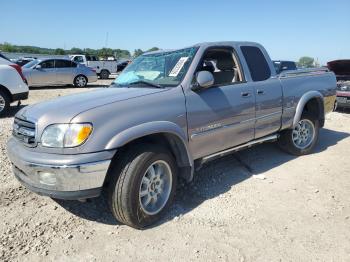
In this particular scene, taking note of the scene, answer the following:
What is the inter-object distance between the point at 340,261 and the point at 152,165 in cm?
195

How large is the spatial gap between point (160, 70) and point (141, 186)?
155cm

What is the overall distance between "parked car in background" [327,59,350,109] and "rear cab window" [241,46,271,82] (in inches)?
263

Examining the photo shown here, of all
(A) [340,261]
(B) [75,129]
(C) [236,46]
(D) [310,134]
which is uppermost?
(C) [236,46]

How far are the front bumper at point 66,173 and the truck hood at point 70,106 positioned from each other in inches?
13.4

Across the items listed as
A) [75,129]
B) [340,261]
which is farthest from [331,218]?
[75,129]

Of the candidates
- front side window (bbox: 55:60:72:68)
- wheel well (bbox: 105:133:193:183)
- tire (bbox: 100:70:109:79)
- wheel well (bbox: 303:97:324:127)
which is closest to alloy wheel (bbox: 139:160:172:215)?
wheel well (bbox: 105:133:193:183)

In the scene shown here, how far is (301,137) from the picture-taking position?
6.01m

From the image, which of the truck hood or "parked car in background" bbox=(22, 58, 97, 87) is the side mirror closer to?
the truck hood

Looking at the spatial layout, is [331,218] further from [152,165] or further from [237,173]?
[152,165]

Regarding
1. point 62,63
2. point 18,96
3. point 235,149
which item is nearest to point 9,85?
point 18,96

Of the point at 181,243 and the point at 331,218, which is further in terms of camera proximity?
the point at 331,218

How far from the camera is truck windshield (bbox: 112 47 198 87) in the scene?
3975 mm

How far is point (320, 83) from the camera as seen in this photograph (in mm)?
6074

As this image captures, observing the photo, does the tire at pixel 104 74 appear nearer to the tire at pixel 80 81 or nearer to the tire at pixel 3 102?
the tire at pixel 80 81
